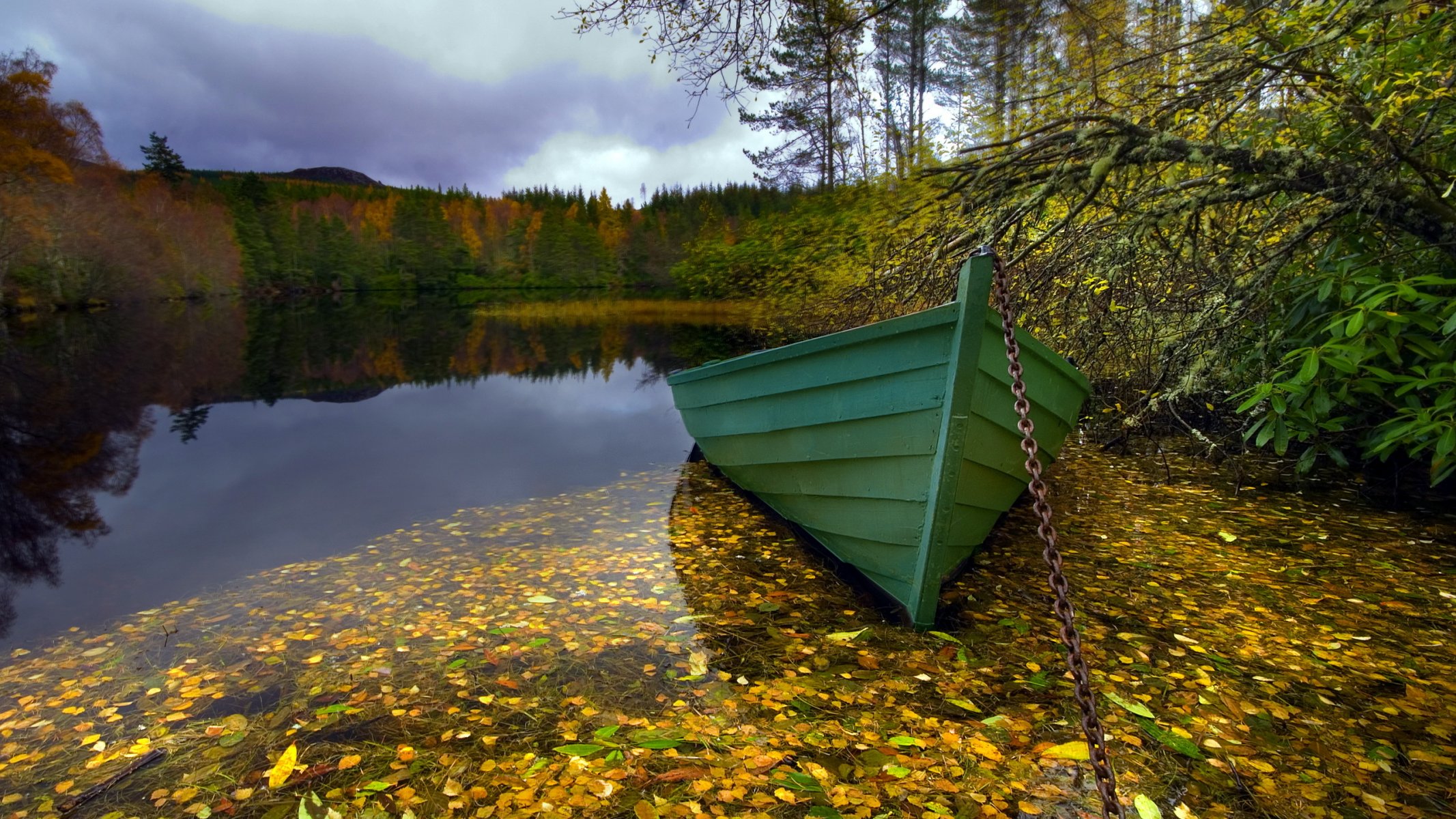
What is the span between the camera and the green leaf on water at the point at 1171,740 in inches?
119

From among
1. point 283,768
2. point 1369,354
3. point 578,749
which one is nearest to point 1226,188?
point 1369,354

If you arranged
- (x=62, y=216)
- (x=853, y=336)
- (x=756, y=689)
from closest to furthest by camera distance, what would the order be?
(x=756, y=689) < (x=853, y=336) < (x=62, y=216)

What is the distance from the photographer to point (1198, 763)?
2.96 metres

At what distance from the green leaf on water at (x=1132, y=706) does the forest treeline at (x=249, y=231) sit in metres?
16.4

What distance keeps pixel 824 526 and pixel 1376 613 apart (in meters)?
3.34

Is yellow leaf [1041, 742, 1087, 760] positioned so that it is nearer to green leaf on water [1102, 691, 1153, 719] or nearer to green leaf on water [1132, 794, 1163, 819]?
green leaf on water [1132, 794, 1163, 819]

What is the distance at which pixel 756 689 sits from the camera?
12.2 feet

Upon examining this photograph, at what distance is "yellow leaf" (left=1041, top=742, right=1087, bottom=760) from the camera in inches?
119

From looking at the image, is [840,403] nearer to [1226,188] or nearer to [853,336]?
[853,336]

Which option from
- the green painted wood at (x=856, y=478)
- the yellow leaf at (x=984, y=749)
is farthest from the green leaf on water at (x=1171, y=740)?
the green painted wood at (x=856, y=478)

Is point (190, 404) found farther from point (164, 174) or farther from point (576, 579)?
point (164, 174)

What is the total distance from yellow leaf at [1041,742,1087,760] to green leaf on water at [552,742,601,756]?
76.1 inches

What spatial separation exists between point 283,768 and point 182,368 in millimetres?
21292

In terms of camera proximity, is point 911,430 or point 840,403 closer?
point 911,430
